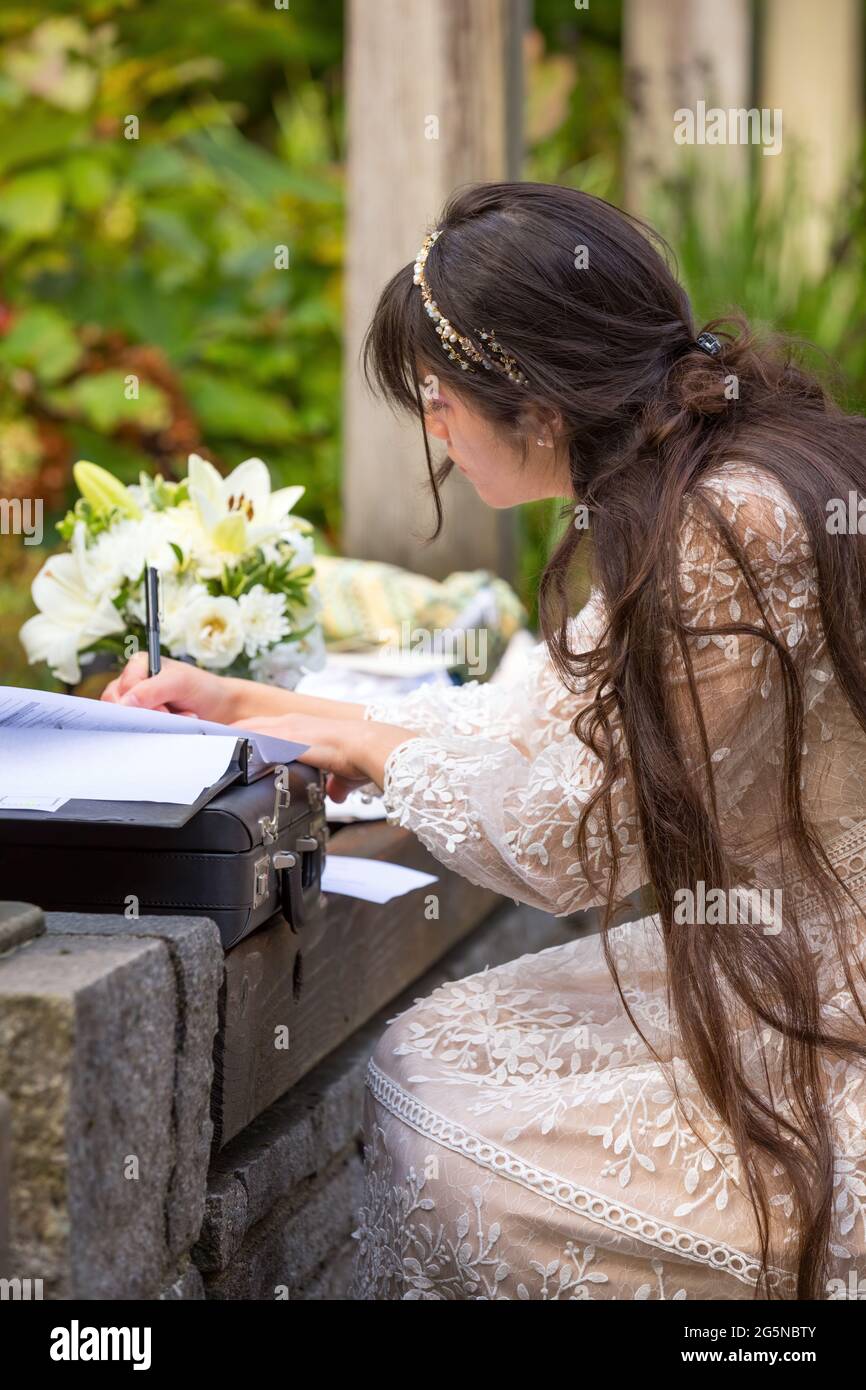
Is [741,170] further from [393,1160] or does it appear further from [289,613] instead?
[393,1160]

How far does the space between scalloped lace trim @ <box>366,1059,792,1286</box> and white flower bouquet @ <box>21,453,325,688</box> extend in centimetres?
71

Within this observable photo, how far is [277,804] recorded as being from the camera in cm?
157

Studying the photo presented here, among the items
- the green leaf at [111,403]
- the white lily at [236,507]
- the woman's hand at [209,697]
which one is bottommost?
the woman's hand at [209,697]

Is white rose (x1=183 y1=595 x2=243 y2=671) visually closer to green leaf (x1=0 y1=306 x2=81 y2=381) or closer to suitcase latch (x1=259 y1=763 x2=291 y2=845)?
suitcase latch (x1=259 y1=763 x2=291 y2=845)

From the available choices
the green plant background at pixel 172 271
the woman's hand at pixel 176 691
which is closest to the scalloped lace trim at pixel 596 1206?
Result: the woman's hand at pixel 176 691

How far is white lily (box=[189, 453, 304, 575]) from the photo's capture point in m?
1.99

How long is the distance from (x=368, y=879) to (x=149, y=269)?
3.24 meters

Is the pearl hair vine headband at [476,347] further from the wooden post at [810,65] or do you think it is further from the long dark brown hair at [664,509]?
the wooden post at [810,65]

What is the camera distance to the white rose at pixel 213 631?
193 cm

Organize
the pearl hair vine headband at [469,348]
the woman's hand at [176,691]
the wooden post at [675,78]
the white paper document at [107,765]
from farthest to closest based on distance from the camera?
the wooden post at [675,78] < the woman's hand at [176,691] < the pearl hair vine headband at [469,348] < the white paper document at [107,765]

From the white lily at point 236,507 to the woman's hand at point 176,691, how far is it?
7.6 inches

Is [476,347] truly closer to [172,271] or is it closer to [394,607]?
[394,607]
